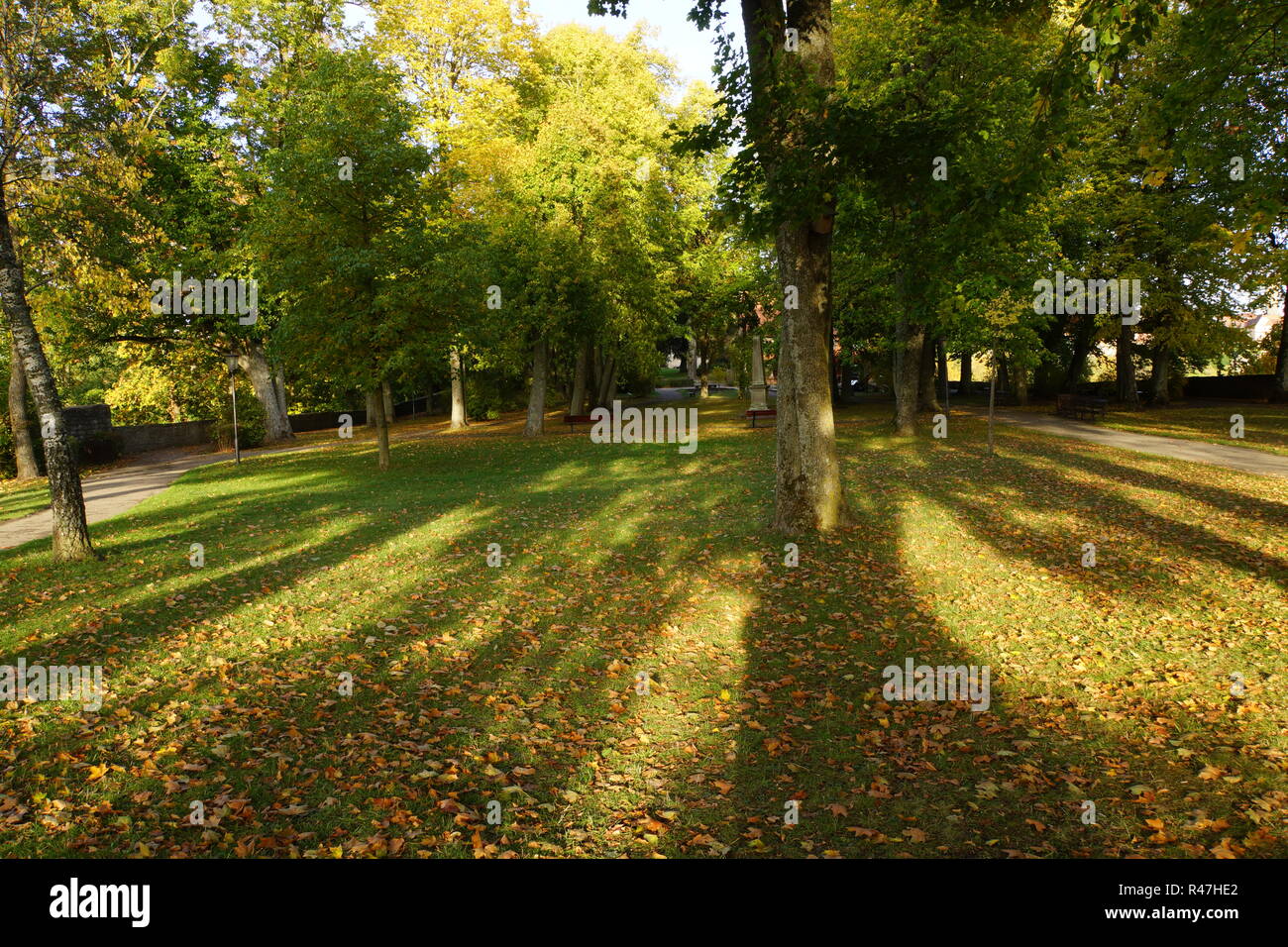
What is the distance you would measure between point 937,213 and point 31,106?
42.0ft

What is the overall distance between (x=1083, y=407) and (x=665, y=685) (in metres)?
27.9

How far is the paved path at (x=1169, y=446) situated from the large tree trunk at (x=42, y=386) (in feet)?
73.9

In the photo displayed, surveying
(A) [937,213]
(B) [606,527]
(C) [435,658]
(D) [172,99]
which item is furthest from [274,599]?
(D) [172,99]

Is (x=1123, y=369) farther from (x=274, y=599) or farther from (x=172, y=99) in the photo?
(x=172, y=99)

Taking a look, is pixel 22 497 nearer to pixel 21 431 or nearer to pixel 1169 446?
pixel 21 431

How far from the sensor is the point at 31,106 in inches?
391

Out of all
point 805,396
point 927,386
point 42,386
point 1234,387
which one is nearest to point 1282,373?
point 1234,387

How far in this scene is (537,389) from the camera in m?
27.7

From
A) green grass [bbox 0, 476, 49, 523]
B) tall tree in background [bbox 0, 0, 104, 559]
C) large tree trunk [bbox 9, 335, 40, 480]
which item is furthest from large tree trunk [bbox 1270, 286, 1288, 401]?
large tree trunk [bbox 9, 335, 40, 480]

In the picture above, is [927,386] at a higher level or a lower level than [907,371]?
lower

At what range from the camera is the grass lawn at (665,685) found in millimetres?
4488

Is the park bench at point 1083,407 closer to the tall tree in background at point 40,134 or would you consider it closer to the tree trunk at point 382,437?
the tree trunk at point 382,437

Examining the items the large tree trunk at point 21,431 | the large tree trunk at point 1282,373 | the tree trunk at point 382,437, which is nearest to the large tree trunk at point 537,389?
the tree trunk at point 382,437

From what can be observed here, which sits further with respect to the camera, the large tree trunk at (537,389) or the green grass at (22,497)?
the large tree trunk at (537,389)
